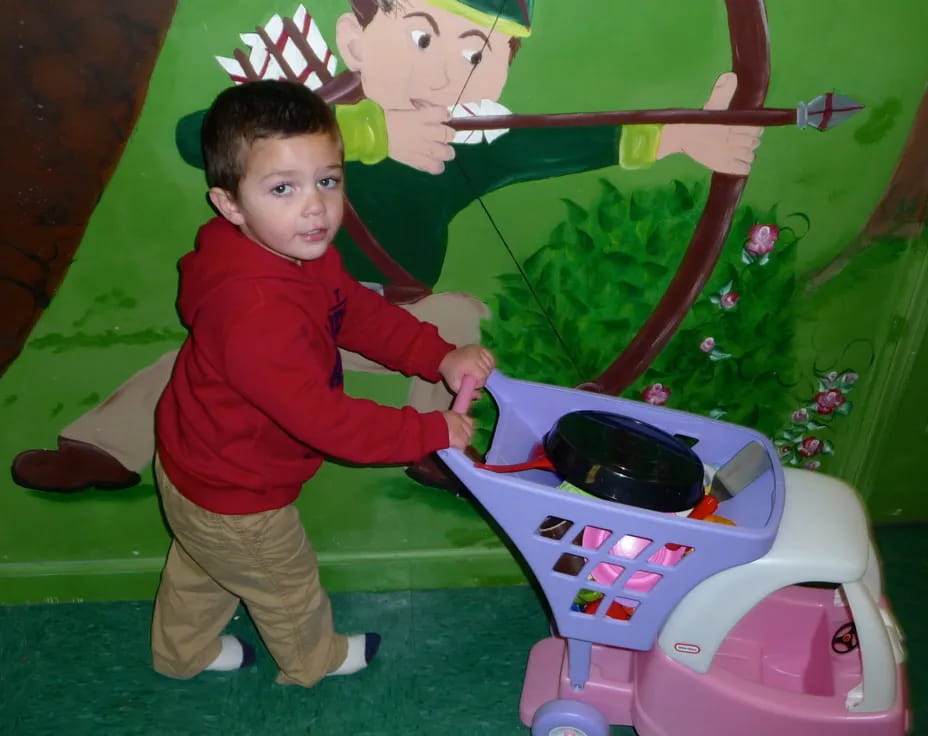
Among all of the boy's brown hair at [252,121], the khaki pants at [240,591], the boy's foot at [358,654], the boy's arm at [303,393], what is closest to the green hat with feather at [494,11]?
the boy's brown hair at [252,121]

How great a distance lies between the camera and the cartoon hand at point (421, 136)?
1.19m

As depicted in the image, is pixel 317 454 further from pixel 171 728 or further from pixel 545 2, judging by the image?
pixel 545 2

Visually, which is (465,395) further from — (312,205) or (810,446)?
(810,446)

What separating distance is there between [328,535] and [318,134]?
83 centimetres

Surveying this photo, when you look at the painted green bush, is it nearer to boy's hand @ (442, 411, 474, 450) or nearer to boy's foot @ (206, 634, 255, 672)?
boy's hand @ (442, 411, 474, 450)

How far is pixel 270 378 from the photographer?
40.8 inches

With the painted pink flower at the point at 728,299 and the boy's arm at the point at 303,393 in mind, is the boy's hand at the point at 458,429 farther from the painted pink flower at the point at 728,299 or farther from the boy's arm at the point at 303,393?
the painted pink flower at the point at 728,299

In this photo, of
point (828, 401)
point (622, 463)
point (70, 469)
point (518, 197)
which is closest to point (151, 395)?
point (70, 469)

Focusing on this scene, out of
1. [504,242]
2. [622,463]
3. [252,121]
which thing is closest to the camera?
[252,121]

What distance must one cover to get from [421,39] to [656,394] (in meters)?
0.71

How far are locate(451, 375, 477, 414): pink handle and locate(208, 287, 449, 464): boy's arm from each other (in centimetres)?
5

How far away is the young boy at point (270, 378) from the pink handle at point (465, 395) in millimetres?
29

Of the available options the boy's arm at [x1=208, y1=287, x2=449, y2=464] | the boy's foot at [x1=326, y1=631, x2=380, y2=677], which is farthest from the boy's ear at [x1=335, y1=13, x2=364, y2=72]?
the boy's foot at [x1=326, y1=631, x2=380, y2=677]

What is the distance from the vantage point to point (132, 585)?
1.64 m
